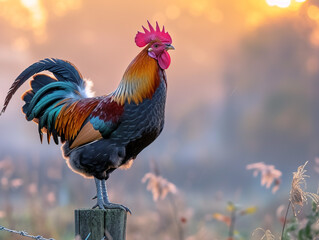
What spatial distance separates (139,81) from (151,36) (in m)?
0.35

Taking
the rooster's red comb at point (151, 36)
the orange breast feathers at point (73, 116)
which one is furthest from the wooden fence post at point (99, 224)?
the rooster's red comb at point (151, 36)

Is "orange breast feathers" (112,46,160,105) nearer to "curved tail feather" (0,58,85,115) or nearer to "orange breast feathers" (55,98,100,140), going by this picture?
"orange breast feathers" (55,98,100,140)

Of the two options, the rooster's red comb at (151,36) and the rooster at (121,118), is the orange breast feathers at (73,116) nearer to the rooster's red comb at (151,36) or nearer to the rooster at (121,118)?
the rooster at (121,118)

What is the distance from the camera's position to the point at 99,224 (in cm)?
269

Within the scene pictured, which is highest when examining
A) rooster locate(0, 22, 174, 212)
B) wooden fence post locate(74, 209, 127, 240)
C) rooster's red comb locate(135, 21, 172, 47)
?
rooster's red comb locate(135, 21, 172, 47)

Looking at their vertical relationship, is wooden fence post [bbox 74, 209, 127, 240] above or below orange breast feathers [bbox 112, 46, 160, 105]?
below

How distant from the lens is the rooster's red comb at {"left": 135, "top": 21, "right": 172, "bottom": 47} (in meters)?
3.13

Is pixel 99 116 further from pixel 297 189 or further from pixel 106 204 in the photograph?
pixel 297 189

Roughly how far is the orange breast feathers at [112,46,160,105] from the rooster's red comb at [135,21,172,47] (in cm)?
7

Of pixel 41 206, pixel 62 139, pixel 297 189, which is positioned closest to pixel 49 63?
pixel 62 139

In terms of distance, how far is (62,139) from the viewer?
349 centimetres

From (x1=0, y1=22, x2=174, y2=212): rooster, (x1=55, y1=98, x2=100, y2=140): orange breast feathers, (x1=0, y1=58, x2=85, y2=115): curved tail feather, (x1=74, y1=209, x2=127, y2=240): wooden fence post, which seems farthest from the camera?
(x1=0, y1=58, x2=85, y2=115): curved tail feather

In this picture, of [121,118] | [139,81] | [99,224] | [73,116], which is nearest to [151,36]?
[139,81]

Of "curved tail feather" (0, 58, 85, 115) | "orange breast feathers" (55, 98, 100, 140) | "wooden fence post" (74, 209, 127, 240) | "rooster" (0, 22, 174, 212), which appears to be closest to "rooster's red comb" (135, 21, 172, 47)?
"rooster" (0, 22, 174, 212)
